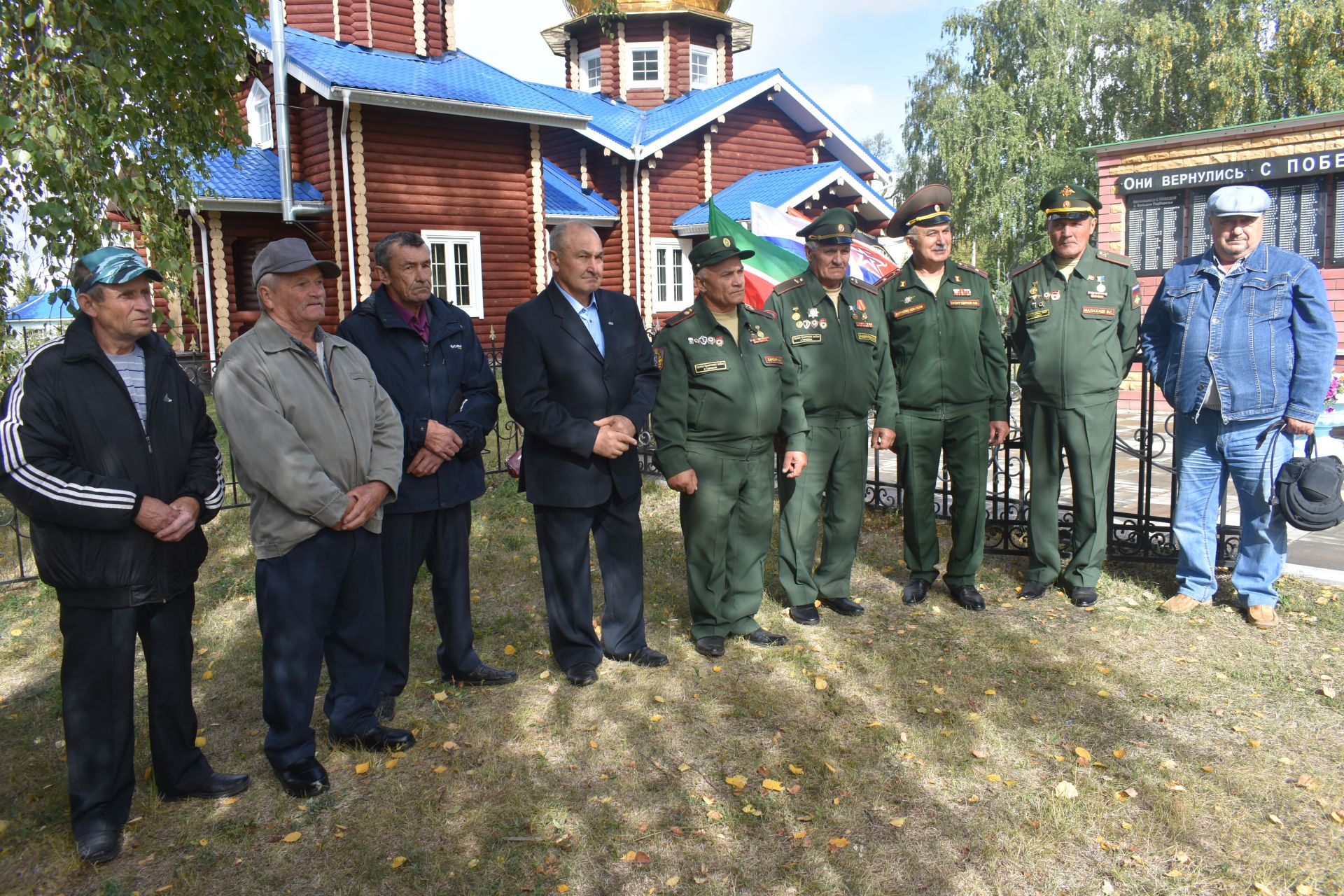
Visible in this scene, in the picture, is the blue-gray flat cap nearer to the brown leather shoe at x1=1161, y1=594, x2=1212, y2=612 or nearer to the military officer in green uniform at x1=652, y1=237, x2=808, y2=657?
the brown leather shoe at x1=1161, y1=594, x2=1212, y2=612

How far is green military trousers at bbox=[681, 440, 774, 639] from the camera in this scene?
4715mm

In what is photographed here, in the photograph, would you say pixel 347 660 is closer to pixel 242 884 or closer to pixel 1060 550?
pixel 242 884

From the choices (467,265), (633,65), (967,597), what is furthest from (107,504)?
(633,65)

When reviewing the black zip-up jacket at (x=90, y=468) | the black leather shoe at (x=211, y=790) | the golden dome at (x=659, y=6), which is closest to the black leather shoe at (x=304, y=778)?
the black leather shoe at (x=211, y=790)

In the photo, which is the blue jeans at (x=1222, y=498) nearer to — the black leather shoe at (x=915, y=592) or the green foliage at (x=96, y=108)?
the black leather shoe at (x=915, y=592)

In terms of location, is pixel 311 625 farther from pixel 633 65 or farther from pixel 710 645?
pixel 633 65

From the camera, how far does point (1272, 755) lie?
3.69 m

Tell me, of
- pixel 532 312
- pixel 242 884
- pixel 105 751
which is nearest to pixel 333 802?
pixel 242 884

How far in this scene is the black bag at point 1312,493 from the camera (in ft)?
15.2

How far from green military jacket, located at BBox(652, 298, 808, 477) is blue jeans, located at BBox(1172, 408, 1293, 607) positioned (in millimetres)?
2352

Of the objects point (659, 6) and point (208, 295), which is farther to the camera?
point (659, 6)

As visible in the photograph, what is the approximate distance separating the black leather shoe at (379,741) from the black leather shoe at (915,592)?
2.97 meters

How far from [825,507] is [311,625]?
9.34ft

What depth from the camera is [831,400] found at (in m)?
5.11
